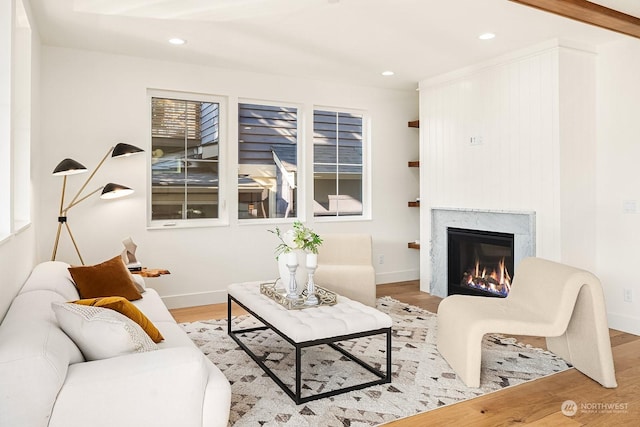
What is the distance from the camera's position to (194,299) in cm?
489

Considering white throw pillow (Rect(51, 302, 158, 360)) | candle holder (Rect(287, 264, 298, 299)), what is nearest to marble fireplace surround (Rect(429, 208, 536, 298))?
candle holder (Rect(287, 264, 298, 299))

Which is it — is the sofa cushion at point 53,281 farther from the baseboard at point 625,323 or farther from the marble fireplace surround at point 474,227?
the baseboard at point 625,323

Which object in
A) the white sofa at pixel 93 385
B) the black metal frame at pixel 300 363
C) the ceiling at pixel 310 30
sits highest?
the ceiling at pixel 310 30

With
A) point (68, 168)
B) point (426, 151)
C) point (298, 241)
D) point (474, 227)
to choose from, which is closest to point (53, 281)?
point (68, 168)

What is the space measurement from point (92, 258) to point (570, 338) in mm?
4062

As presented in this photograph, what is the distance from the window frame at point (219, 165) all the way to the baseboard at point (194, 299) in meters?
0.72

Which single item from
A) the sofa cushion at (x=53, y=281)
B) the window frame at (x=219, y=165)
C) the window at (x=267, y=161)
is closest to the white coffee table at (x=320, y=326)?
the sofa cushion at (x=53, y=281)

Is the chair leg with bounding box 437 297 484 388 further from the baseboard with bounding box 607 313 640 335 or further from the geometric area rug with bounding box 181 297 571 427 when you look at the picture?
the baseboard with bounding box 607 313 640 335

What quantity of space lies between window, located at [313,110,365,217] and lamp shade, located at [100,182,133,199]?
224 cm

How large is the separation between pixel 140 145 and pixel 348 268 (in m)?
2.39

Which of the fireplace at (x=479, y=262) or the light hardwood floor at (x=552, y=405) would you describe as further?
the fireplace at (x=479, y=262)

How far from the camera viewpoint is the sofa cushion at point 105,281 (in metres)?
3.05

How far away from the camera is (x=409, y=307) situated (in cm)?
477

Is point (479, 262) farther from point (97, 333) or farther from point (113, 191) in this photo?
point (97, 333)
